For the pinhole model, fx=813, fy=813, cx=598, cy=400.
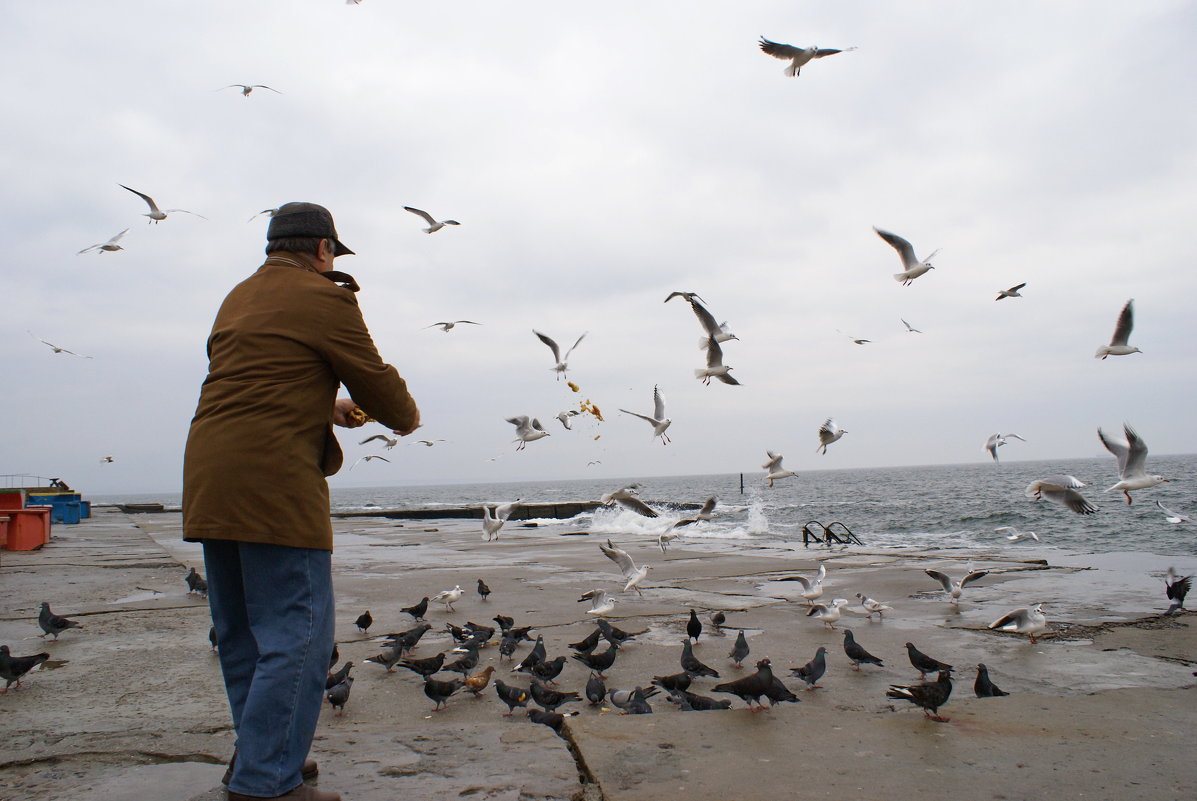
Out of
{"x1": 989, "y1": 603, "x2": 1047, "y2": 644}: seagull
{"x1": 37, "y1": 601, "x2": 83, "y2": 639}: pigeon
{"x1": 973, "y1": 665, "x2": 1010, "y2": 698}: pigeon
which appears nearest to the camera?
{"x1": 973, "y1": 665, "x2": 1010, "y2": 698}: pigeon

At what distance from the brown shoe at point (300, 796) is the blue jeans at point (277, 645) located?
0.06 feet

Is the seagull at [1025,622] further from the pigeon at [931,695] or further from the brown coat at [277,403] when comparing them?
the brown coat at [277,403]

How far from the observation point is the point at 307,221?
2758 mm

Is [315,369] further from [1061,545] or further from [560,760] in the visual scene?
[1061,545]

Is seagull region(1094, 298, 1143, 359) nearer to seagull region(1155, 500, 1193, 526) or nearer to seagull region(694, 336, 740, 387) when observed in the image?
seagull region(694, 336, 740, 387)

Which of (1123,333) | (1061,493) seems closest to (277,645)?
(1061,493)

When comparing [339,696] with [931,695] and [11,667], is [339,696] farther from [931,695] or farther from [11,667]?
[931,695]

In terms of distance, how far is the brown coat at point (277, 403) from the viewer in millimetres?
2400

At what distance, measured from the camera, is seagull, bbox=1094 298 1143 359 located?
880 centimetres

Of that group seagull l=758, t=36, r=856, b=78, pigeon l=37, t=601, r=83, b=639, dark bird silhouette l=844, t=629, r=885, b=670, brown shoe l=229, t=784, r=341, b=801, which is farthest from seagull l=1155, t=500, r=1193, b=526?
brown shoe l=229, t=784, r=341, b=801

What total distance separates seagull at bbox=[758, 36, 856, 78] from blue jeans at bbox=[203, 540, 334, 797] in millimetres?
7749

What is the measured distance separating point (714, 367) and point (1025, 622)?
15.1ft

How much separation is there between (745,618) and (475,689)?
3.27 meters

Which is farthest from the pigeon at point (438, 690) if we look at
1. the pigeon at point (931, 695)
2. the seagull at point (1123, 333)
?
the seagull at point (1123, 333)
